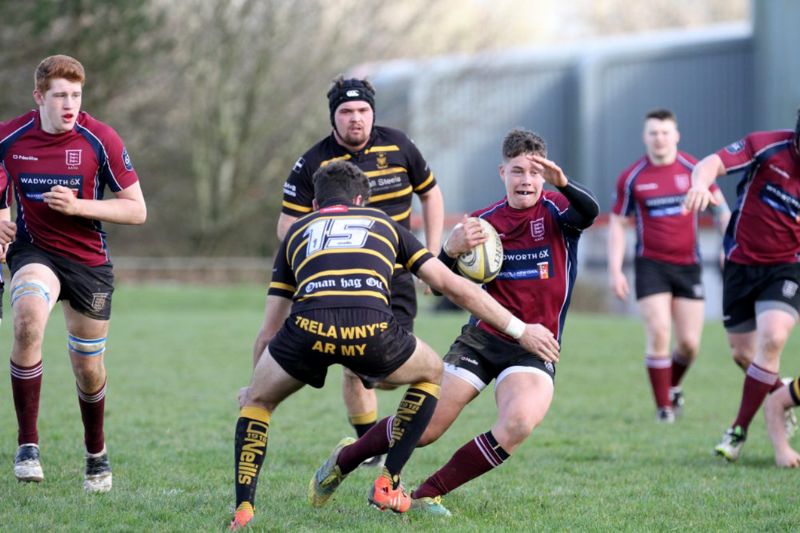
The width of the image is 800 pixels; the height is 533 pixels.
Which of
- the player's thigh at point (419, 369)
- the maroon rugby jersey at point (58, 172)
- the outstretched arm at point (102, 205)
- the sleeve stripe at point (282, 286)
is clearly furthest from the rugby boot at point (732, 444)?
the maroon rugby jersey at point (58, 172)

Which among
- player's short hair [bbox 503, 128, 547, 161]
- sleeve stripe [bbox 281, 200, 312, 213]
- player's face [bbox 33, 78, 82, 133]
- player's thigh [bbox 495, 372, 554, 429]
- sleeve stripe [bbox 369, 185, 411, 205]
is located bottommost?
player's thigh [bbox 495, 372, 554, 429]

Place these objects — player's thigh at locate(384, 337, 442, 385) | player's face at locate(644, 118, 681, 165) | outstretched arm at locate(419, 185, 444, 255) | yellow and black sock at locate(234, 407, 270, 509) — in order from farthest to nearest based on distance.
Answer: player's face at locate(644, 118, 681, 165) < outstretched arm at locate(419, 185, 444, 255) < player's thigh at locate(384, 337, 442, 385) < yellow and black sock at locate(234, 407, 270, 509)

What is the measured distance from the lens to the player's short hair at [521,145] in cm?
557

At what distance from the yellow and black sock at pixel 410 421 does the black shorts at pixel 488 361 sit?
0.44 m

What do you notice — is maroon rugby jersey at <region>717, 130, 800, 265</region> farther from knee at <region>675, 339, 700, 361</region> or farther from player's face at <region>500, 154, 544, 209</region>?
knee at <region>675, 339, 700, 361</region>

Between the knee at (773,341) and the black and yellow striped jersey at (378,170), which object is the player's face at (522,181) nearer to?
the black and yellow striped jersey at (378,170)

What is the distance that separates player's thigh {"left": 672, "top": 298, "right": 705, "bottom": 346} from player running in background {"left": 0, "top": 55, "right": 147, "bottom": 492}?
212 inches

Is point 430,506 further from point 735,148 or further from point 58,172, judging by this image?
point 735,148

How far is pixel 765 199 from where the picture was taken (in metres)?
7.12

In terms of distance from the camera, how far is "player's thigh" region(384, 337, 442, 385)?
16.4ft

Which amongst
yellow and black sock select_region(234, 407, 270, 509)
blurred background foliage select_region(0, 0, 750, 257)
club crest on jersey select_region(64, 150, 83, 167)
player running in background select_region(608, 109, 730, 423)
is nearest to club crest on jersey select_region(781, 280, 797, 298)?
player running in background select_region(608, 109, 730, 423)

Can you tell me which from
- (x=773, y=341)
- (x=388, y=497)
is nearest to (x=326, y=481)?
(x=388, y=497)

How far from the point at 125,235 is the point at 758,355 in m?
27.3

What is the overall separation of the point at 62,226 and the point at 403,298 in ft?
7.14
